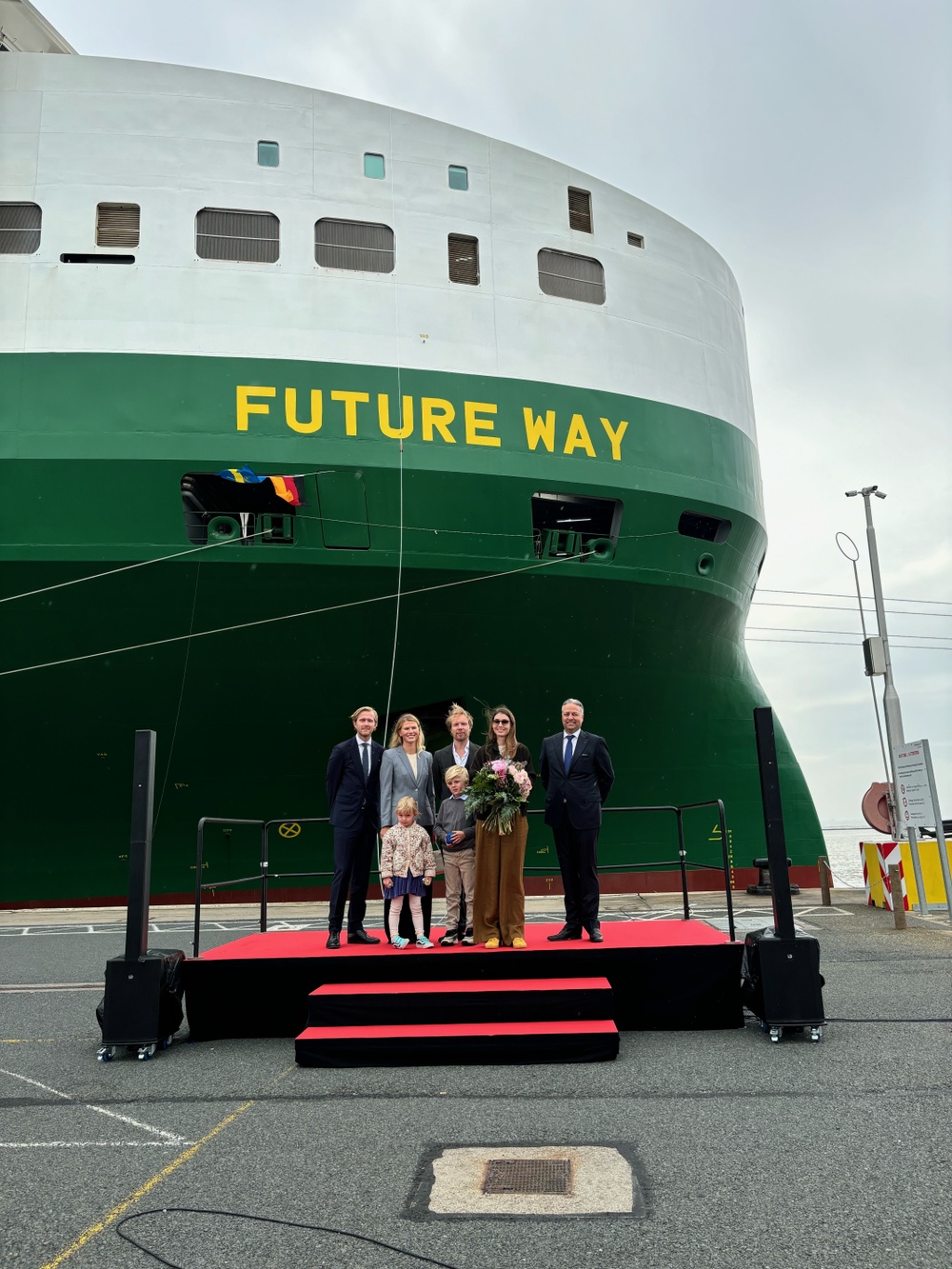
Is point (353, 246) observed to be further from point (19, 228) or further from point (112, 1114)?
point (112, 1114)

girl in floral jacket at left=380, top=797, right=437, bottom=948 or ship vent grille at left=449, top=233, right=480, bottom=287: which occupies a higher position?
ship vent grille at left=449, top=233, right=480, bottom=287

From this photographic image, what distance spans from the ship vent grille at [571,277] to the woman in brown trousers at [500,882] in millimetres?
8549

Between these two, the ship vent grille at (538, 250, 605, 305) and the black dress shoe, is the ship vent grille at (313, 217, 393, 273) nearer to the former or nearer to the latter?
the ship vent grille at (538, 250, 605, 305)

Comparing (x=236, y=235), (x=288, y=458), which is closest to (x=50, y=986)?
(x=288, y=458)

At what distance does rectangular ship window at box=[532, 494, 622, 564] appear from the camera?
1220cm

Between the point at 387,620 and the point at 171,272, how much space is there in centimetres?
471

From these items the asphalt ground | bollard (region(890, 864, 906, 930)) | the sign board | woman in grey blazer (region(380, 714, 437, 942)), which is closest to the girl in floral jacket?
woman in grey blazer (region(380, 714, 437, 942))

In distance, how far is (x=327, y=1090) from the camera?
4.33 metres

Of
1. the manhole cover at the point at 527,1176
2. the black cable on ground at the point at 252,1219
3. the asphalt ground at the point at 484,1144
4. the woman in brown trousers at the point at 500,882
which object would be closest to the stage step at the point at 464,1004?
the asphalt ground at the point at 484,1144

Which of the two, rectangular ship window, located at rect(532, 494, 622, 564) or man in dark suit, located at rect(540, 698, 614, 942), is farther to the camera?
rectangular ship window, located at rect(532, 494, 622, 564)

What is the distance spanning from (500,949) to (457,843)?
0.79 metres

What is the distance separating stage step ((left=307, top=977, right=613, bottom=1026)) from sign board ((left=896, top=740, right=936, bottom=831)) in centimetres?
751

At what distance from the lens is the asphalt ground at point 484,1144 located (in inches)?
105

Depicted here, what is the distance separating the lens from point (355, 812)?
609cm
